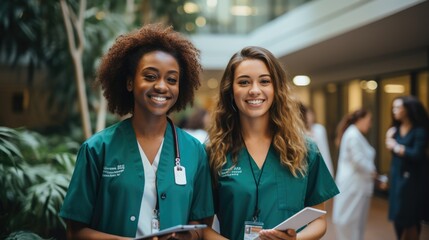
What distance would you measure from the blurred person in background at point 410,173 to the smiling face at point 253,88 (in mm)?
3113

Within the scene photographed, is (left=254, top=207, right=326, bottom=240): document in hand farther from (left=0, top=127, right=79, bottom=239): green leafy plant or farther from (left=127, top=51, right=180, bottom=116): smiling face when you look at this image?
(left=0, top=127, right=79, bottom=239): green leafy plant

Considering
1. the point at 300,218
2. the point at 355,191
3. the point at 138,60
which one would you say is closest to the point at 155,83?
the point at 138,60

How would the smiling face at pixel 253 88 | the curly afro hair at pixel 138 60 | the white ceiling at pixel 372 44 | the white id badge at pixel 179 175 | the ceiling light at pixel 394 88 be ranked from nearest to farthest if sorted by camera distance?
the white id badge at pixel 179 175, the curly afro hair at pixel 138 60, the smiling face at pixel 253 88, the white ceiling at pixel 372 44, the ceiling light at pixel 394 88

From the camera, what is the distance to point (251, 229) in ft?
6.68

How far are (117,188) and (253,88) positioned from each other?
0.78m

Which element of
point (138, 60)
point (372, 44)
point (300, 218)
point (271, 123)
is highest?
point (372, 44)

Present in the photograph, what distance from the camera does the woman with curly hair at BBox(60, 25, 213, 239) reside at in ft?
5.95

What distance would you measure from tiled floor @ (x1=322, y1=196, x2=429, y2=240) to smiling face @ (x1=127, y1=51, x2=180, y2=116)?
4.45 m

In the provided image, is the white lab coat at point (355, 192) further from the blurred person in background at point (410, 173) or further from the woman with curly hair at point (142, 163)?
the woman with curly hair at point (142, 163)

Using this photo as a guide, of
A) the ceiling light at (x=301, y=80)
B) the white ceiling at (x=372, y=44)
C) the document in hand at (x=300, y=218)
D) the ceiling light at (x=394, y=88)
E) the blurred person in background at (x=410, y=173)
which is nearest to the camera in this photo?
the document in hand at (x=300, y=218)

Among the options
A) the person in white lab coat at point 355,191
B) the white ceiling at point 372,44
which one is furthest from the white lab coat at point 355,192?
the white ceiling at point 372,44

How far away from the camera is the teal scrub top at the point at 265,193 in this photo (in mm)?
2064

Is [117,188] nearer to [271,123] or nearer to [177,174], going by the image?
[177,174]

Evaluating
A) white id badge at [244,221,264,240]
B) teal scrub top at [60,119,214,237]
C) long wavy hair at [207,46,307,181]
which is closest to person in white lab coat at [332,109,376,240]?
long wavy hair at [207,46,307,181]
